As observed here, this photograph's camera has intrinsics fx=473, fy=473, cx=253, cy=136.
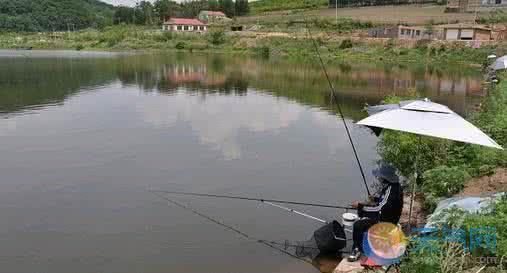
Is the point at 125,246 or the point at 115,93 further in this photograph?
the point at 115,93

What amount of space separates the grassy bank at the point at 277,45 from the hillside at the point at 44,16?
136ft

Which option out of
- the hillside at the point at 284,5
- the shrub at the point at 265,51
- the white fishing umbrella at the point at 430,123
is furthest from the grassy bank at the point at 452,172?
the hillside at the point at 284,5

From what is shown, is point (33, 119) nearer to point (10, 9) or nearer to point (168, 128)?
point (168, 128)

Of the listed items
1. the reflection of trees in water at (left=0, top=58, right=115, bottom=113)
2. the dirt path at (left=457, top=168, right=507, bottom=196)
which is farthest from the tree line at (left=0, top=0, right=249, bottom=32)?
the dirt path at (left=457, top=168, right=507, bottom=196)

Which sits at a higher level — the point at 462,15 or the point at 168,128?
the point at 462,15

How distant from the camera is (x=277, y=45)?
3270 inches

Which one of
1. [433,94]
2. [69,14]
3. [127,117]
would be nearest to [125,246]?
[127,117]

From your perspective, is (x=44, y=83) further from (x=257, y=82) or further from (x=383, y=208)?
(x=383, y=208)

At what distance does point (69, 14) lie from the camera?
178m

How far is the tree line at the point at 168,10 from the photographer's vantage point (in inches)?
5753

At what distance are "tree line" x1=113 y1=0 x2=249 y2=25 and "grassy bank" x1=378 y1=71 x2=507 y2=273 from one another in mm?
136318

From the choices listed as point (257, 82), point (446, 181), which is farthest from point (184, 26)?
point (446, 181)

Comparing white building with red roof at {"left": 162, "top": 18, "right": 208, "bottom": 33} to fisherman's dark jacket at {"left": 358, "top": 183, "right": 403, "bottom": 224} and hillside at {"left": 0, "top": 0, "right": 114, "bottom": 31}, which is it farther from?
fisherman's dark jacket at {"left": 358, "top": 183, "right": 403, "bottom": 224}

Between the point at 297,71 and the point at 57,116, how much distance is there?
3007 cm
